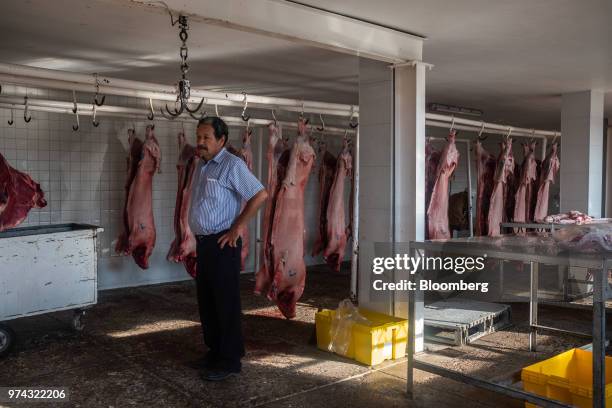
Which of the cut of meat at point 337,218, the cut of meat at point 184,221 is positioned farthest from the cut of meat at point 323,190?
the cut of meat at point 184,221

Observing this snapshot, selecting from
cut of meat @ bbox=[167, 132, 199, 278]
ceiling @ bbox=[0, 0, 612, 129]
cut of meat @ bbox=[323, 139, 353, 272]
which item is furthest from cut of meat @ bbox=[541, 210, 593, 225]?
cut of meat @ bbox=[167, 132, 199, 278]

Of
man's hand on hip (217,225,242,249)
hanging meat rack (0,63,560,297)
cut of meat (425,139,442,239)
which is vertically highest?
hanging meat rack (0,63,560,297)

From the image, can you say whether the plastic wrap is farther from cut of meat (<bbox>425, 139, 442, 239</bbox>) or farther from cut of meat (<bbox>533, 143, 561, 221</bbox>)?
cut of meat (<bbox>533, 143, 561, 221</bbox>)

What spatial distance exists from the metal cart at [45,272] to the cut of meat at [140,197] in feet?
3.43

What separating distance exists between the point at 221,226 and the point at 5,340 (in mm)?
2091

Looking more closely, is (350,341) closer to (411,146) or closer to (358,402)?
(358,402)

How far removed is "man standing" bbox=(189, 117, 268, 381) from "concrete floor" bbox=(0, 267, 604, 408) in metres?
0.27

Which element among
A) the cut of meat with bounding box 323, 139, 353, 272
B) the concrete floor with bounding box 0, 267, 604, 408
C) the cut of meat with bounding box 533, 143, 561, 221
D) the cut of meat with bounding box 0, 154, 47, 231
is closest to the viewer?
the concrete floor with bounding box 0, 267, 604, 408

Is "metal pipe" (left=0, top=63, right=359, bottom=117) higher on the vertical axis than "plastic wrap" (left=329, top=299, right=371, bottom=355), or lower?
higher

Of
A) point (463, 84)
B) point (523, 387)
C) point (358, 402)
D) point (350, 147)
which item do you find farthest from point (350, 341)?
point (463, 84)

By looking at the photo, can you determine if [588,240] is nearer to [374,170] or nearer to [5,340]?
[374,170]

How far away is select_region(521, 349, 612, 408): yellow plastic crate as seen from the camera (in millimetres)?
3295

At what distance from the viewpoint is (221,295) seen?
4012 mm

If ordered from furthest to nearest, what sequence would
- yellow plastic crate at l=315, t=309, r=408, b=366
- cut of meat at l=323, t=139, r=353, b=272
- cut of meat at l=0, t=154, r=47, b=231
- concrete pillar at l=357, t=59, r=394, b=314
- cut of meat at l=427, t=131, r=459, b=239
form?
1. cut of meat at l=323, t=139, r=353, b=272
2. cut of meat at l=427, t=131, r=459, b=239
3. concrete pillar at l=357, t=59, r=394, b=314
4. cut of meat at l=0, t=154, r=47, b=231
5. yellow plastic crate at l=315, t=309, r=408, b=366
